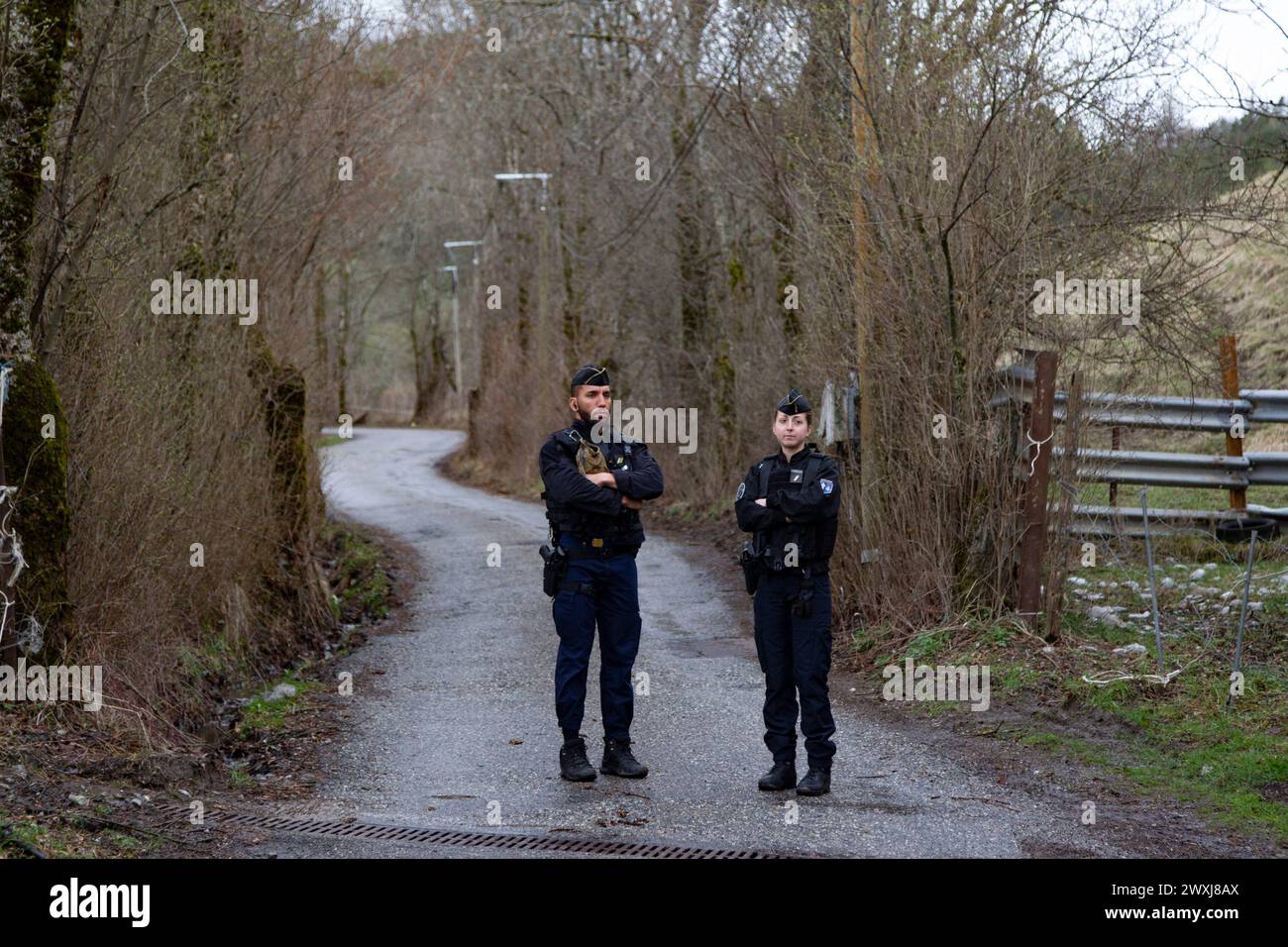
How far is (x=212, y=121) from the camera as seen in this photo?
13617 millimetres

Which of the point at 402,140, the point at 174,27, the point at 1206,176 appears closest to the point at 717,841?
the point at 174,27

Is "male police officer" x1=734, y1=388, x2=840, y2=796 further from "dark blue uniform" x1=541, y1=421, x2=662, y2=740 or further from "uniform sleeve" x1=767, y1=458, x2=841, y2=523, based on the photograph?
"dark blue uniform" x1=541, y1=421, x2=662, y2=740

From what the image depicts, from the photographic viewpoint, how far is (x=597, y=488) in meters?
7.74

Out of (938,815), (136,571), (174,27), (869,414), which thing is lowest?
(938,815)

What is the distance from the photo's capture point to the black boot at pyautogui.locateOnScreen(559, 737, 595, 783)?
7.94m

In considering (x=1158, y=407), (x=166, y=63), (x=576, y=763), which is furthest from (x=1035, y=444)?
(x=166, y=63)

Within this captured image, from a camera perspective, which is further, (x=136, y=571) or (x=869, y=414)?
(x=869, y=414)

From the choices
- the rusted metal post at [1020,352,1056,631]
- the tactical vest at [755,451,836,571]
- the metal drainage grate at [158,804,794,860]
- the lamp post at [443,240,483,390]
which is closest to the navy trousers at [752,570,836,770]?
the tactical vest at [755,451,836,571]

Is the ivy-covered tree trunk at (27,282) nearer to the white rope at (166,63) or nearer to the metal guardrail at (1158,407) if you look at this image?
the white rope at (166,63)

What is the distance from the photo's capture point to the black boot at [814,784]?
24.8ft

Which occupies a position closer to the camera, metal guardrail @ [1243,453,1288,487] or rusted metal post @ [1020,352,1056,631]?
rusted metal post @ [1020,352,1056,631]

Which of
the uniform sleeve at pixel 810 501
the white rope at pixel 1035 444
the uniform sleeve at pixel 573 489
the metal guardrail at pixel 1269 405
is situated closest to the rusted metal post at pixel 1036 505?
the white rope at pixel 1035 444
